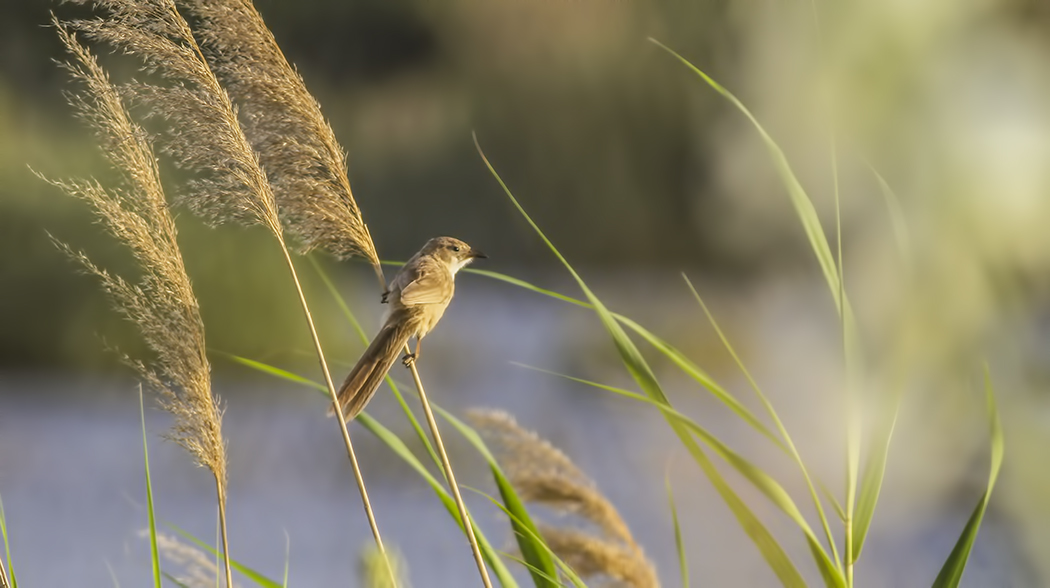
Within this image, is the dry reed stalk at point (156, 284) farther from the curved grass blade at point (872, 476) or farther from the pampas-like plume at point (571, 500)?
the curved grass blade at point (872, 476)

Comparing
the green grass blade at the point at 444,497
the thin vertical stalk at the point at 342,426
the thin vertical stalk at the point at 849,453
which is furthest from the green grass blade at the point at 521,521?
the thin vertical stalk at the point at 849,453

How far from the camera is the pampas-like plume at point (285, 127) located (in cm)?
84

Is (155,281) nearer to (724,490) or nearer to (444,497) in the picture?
(444,497)

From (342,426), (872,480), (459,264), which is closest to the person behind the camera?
(342,426)

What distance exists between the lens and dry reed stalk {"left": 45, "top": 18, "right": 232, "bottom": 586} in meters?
0.83

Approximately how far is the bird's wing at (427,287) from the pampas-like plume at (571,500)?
18cm

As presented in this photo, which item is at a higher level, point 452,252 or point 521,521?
point 452,252

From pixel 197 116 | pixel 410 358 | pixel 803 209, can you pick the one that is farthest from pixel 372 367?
pixel 803 209

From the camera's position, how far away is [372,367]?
80cm

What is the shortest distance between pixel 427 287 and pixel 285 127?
202 mm

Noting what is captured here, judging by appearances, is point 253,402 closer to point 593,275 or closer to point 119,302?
point 593,275

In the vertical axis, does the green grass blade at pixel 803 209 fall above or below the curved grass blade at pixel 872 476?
above

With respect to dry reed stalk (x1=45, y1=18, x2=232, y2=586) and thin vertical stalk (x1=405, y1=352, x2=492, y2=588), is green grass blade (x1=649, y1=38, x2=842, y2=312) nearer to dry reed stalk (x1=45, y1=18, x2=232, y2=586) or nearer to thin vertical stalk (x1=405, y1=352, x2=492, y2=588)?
thin vertical stalk (x1=405, y1=352, x2=492, y2=588)

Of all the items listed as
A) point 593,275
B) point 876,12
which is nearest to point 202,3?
point 593,275
